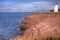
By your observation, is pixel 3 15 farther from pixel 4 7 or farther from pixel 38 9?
pixel 38 9

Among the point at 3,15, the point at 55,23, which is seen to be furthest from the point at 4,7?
the point at 55,23

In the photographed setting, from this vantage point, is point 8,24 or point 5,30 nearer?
point 5,30

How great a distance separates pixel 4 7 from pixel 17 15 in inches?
22.8

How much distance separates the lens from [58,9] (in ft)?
16.6

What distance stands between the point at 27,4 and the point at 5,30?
1440 mm

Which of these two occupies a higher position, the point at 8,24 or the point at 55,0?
the point at 55,0

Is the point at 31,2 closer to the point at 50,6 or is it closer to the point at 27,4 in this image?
the point at 27,4

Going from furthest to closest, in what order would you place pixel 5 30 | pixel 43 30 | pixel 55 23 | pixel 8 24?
pixel 8 24 → pixel 5 30 → pixel 55 23 → pixel 43 30

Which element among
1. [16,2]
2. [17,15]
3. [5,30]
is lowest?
[5,30]

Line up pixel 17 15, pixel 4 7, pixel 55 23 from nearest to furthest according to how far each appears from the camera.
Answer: pixel 55 23
pixel 17 15
pixel 4 7

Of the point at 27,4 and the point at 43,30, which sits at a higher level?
the point at 27,4

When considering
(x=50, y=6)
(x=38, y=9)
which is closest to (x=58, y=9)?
(x=50, y=6)

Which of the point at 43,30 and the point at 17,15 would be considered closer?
the point at 43,30

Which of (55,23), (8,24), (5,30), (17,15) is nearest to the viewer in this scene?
(55,23)
